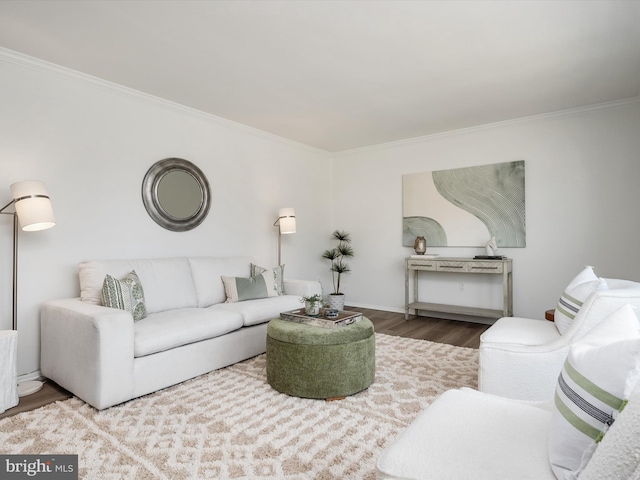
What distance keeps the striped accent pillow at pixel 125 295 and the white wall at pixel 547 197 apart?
3.61 meters

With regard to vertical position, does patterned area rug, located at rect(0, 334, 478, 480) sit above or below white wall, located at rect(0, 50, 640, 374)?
below

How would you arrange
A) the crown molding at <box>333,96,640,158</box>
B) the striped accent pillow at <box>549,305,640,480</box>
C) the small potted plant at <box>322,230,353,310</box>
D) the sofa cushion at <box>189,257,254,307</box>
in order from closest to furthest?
A: the striped accent pillow at <box>549,305,640,480</box>, the sofa cushion at <box>189,257,254,307</box>, the crown molding at <box>333,96,640,158</box>, the small potted plant at <box>322,230,353,310</box>

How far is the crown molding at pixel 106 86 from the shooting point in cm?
296

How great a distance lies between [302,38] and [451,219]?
322 centimetres

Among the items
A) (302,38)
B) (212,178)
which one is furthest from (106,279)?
(302,38)

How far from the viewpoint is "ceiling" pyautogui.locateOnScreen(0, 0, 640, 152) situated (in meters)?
2.42

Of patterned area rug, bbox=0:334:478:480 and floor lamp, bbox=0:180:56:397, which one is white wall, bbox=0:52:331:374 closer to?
floor lamp, bbox=0:180:56:397

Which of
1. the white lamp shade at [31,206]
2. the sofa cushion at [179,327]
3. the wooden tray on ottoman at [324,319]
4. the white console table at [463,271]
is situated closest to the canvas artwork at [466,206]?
the white console table at [463,271]

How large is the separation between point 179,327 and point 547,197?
419cm

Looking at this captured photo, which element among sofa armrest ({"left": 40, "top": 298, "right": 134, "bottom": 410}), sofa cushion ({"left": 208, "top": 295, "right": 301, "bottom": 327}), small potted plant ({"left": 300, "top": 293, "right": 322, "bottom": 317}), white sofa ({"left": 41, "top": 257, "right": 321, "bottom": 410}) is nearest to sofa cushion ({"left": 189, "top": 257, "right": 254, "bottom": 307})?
white sofa ({"left": 41, "top": 257, "right": 321, "bottom": 410})

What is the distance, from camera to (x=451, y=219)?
5090mm

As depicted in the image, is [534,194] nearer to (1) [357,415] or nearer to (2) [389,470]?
(1) [357,415]

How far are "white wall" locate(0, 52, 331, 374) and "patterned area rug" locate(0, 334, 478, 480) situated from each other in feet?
3.80

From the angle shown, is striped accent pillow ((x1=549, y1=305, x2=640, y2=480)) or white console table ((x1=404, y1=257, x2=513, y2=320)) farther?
white console table ((x1=404, y1=257, x2=513, y2=320))
